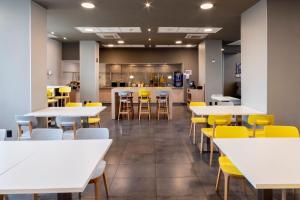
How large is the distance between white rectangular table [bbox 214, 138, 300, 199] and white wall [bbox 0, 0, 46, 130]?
4060 mm

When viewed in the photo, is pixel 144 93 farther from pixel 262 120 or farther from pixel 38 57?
pixel 262 120

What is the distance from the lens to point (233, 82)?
14734mm

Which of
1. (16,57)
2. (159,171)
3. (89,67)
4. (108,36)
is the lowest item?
(159,171)

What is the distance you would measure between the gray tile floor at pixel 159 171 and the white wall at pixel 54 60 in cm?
557

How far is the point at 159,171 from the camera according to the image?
160 inches

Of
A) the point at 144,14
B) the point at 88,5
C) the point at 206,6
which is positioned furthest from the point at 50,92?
the point at 206,6

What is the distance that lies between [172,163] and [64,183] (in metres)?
3.07

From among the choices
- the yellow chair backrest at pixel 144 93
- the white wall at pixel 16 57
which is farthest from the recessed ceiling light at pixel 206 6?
the yellow chair backrest at pixel 144 93

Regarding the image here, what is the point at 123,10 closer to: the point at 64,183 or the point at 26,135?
the point at 26,135

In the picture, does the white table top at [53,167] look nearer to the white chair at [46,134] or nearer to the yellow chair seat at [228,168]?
the white chair at [46,134]

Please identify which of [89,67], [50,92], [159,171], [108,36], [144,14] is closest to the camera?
[159,171]

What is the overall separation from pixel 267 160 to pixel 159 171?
7.36 feet

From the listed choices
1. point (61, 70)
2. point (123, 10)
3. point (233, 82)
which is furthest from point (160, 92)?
point (233, 82)

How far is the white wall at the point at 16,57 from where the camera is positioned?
511cm
